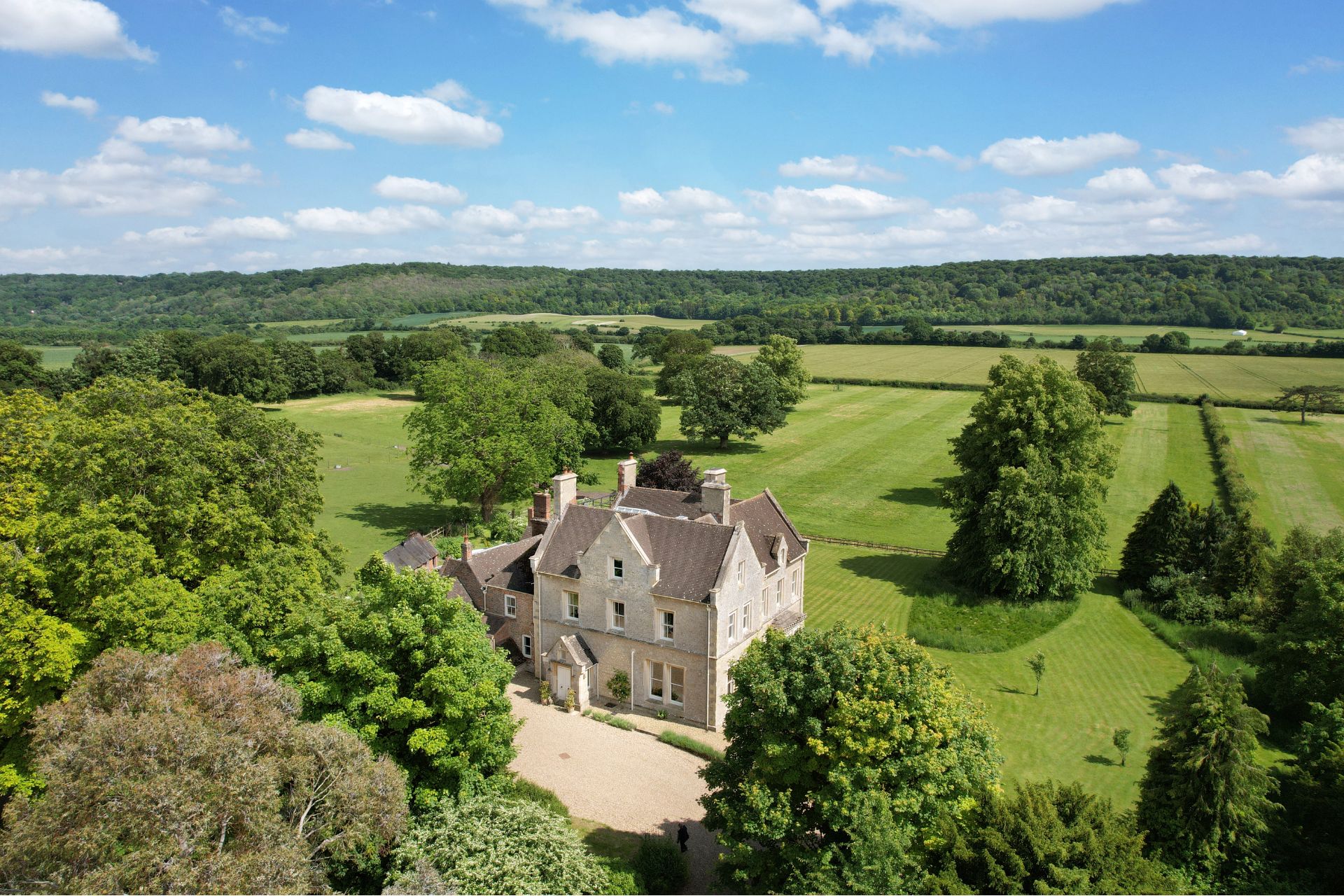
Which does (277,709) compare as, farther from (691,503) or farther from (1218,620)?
(1218,620)

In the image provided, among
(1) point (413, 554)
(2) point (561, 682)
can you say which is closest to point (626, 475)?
(1) point (413, 554)

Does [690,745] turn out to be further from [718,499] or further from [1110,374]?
[1110,374]

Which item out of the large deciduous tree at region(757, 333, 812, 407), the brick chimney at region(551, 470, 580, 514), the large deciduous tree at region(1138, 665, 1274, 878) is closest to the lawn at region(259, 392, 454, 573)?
the brick chimney at region(551, 470, 580, 514)

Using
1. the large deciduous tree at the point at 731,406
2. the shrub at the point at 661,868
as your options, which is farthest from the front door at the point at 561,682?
the large deciduous tree at the point at 731,406

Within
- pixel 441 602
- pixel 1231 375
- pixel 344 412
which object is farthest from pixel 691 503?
pixel 1231 375

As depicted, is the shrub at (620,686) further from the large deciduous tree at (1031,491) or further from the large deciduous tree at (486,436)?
the large deciduous tree at (486,436)
